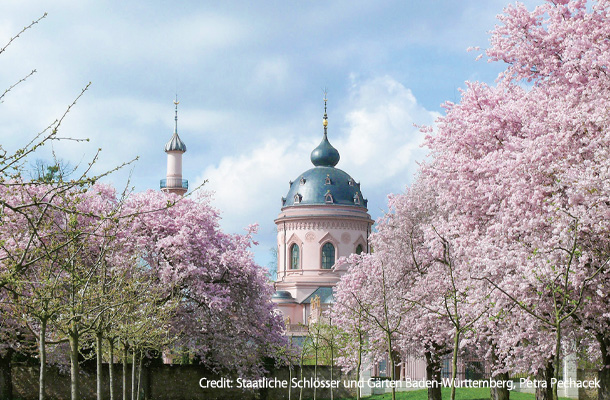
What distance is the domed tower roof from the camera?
79.9 m

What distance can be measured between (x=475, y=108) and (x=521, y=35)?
2.44 m

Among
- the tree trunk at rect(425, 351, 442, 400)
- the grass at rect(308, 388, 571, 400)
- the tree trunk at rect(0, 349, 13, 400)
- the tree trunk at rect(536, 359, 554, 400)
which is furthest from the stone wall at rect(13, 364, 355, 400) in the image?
the tree trunk at rect(536, 359, 554, 400)

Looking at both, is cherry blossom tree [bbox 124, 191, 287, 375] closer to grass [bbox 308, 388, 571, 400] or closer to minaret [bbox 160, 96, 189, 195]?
grass [bbox 308, 388, 571, 400]

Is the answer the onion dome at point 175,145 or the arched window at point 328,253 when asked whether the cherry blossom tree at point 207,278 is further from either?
the arched window at point 328,253

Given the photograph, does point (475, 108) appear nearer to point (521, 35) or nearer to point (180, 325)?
point (521, 35)

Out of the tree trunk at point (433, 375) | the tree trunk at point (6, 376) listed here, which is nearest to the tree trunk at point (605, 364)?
the tree trunk at point (433, 375)

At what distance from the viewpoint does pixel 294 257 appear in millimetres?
80312

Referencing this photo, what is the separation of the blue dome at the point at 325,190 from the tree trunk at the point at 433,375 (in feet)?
157

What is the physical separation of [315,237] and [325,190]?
4.87 metres

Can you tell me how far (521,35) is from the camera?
70.1ft

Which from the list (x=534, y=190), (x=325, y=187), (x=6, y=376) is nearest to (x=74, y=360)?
(x=534, y=190)

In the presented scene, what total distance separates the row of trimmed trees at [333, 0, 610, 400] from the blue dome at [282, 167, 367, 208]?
5391 cm

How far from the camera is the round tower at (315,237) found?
78125 mm

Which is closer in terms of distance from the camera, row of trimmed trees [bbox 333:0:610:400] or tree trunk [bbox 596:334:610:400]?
row of trimmed trees [bbox 333:0:610:400]
